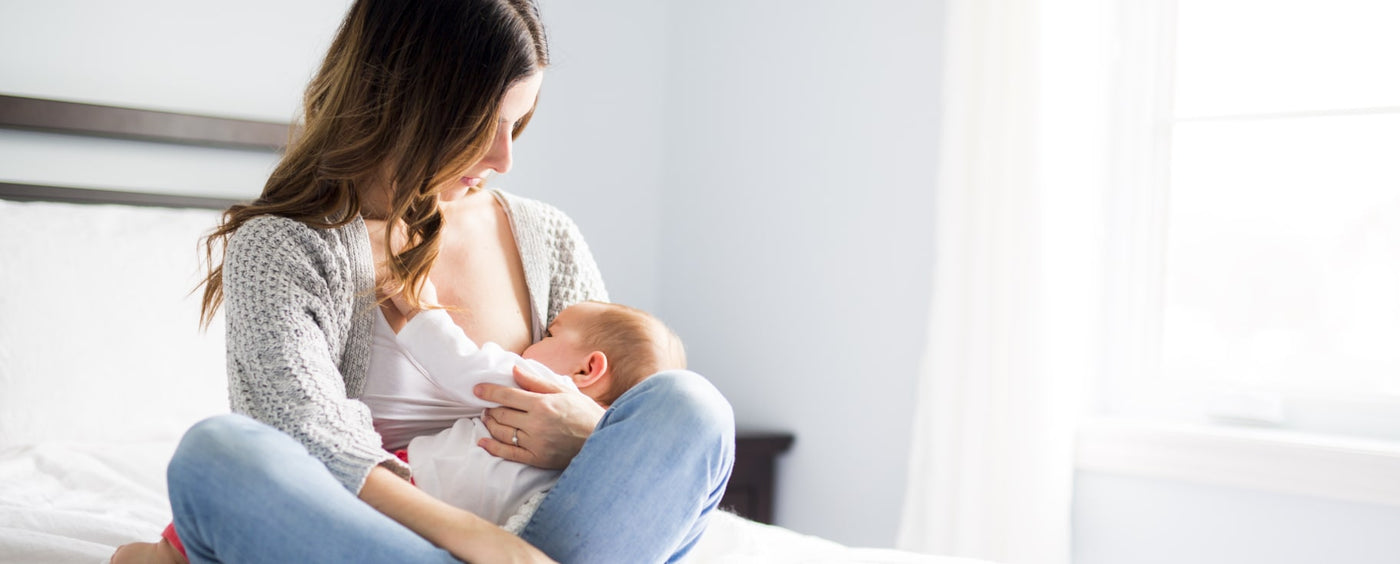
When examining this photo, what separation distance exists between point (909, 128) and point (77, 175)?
1620 mm

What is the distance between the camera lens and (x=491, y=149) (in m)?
1.26

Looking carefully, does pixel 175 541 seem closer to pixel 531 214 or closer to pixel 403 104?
pixel 403 104

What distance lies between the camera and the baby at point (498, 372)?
1.14 meters

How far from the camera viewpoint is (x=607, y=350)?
4.53 ft

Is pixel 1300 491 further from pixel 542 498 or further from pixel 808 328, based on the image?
pixel 542 498

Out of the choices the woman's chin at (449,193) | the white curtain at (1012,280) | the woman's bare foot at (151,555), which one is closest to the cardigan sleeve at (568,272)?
the woman's chin at (449,193)

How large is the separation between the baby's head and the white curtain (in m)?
0.87

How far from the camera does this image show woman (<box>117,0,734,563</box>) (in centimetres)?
94

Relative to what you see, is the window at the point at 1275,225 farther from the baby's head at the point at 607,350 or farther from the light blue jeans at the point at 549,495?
the light blue jeans at the point at 549,495

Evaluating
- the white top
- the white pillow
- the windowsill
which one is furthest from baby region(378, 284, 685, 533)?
the windowsill

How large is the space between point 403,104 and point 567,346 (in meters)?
0.37

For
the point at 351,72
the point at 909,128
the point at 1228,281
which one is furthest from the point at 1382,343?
the point at 351,72

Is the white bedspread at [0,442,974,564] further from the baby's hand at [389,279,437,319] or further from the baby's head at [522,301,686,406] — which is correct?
the baby's hand at [389,279,437,319]

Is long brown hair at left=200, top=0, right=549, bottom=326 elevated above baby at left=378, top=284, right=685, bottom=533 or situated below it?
above
